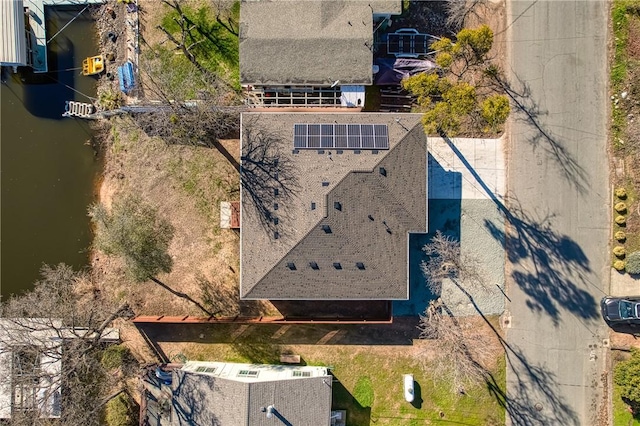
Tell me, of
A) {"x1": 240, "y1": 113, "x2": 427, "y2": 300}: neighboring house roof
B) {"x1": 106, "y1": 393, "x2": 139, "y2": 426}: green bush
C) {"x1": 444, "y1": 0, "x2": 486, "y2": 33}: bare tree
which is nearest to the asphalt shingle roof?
{"x1": 106, "y1": 393, "x2": 139, "y2": 426}: green bush

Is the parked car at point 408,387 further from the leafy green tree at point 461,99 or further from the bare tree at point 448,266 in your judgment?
the leafy green tree at point 461,99

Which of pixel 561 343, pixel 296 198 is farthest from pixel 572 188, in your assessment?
pixel 296 198

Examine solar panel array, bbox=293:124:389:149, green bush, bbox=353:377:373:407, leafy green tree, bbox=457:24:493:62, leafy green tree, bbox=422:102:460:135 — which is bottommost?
green bush, bbox=353:377:373:407

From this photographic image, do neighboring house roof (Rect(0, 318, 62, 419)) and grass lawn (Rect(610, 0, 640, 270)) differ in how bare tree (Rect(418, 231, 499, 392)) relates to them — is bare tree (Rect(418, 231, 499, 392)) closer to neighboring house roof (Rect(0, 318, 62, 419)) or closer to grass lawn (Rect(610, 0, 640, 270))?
grass lawn (Rect(610, 0, 640, 270))

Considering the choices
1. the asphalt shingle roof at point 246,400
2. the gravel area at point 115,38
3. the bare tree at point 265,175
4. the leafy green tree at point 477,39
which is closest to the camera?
the asphalt shingle roof at point 246,400

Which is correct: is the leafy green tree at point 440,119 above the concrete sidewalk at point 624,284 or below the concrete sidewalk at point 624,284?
above

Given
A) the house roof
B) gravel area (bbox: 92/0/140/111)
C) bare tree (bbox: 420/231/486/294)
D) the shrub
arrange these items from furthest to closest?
gravel area (bbox: 92/0/140/111), the shrub, bare tree (bbox: 420/231/486/294), the house roof

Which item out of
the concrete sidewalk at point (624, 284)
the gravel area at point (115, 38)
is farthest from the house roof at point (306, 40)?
the concrete sidewalk at point (624, 284)
